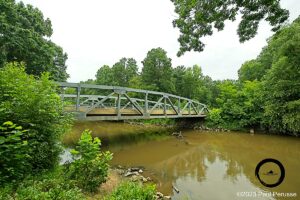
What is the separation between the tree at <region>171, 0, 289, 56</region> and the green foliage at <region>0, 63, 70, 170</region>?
4002mm

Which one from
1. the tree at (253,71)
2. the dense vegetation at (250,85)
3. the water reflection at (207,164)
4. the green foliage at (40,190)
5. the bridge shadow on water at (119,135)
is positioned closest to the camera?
the green foliage at (40,190)

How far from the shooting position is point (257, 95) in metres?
20.1

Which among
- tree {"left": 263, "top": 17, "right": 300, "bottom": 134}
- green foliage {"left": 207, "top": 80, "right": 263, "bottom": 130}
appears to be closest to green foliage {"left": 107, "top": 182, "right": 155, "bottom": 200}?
tree {"left": 263, "top": 17, "right": 300, "bottom": 134}

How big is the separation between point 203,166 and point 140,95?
18891 millimetres

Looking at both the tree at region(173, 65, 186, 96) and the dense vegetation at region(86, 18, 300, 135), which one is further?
the tree at region(173, 65, 186, 96)

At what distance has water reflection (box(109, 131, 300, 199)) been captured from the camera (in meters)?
6.56

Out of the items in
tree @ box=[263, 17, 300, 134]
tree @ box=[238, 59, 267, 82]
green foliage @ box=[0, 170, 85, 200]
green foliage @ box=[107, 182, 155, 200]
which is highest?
tree @ box=[238, 59, 267, 82]

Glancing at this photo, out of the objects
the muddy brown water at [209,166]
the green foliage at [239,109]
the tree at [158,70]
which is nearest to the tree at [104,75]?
the tree at [158,70]

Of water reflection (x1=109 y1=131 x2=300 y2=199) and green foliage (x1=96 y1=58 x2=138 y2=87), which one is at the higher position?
green foliage (x1=96 y1=58 x2=138 y2=87)

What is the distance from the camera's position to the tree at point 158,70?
26297 mm

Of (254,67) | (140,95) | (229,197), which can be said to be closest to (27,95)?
(229,197)

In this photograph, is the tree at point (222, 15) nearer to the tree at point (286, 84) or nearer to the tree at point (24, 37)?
the tree at point (286, 84)

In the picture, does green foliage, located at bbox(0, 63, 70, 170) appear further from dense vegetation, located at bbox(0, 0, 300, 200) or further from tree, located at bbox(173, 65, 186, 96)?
tree, located at bbox(173, 65, 186, 96)

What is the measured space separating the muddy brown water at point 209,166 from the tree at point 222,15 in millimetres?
4724
